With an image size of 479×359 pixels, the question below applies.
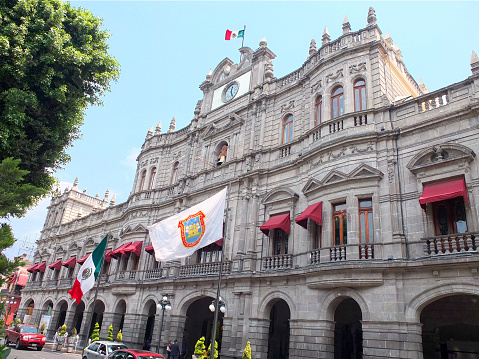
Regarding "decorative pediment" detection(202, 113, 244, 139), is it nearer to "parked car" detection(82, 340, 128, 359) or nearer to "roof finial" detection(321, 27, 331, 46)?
"roof finial" detection(321, 27, 331, 46)

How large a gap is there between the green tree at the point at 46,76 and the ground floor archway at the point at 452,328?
1608 centimetres

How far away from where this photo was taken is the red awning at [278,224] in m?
18.5

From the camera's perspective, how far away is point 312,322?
15.7 meters

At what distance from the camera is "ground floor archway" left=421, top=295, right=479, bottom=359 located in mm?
14711

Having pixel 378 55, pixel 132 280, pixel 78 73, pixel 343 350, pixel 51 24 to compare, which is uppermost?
pixel 378 55

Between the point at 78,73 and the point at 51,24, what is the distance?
177cm

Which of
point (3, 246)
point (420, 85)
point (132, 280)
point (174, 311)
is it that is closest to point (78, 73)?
point (3, 246)

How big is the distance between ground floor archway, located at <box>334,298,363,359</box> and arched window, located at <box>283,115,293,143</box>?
9368 millimetres

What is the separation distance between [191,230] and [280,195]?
5226mm

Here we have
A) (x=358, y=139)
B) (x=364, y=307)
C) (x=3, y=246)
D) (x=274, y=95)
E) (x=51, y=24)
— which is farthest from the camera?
(x=274, y=95)

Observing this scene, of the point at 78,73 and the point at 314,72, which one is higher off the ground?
the point at 314,72

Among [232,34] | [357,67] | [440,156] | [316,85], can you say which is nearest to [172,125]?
[232,34]

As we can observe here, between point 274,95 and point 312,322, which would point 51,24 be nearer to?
point 274,95

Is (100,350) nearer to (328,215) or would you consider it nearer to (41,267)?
(328,215)
